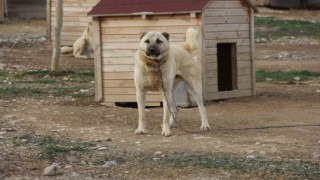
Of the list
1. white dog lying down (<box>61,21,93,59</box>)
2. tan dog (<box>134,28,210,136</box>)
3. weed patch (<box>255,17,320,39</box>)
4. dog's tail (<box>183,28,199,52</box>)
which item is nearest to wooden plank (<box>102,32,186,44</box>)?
dog's tail (<box>183,28,199,52</box>)

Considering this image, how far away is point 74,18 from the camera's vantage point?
2448 centimetres

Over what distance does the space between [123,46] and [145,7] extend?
0.75 metres

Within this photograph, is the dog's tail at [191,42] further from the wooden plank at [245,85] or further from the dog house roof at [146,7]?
the wooden plank at [245,85]

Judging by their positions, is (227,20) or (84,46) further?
(84,46)

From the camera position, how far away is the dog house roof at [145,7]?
12.8 m

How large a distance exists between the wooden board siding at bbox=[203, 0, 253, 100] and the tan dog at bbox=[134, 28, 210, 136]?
236 centimetres

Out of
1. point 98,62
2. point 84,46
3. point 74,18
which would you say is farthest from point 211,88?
point 74,18

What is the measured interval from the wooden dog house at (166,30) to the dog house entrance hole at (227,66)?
25mm

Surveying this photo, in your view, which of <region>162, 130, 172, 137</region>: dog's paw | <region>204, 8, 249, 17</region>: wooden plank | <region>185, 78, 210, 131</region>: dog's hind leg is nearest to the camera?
<region>162, 130, 172, 137</region>: dog's paw

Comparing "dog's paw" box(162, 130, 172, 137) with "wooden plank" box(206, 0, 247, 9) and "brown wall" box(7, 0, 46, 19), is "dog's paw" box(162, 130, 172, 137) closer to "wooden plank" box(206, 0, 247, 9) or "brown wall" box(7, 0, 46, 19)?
"wooden plank" box(206, 0, 247, 9)

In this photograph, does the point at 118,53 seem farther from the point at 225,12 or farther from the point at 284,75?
the point at 284,75

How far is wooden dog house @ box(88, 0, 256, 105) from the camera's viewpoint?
42.5 feet

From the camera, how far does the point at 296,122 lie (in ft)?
36.4

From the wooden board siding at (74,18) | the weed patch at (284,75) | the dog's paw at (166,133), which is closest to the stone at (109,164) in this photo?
the dog's paw at (166,133)
